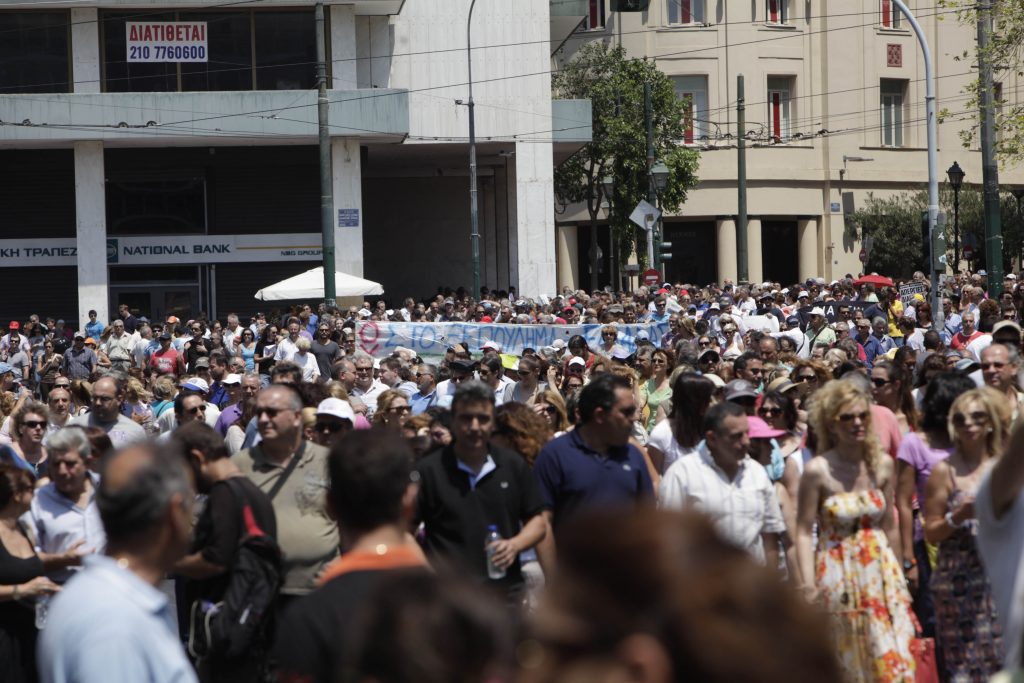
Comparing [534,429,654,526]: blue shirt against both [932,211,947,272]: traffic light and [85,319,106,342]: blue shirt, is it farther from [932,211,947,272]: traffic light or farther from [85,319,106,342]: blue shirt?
[85,319,106,342]: blue shirt

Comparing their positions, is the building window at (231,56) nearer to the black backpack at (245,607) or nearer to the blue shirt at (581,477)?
the blue shirt at (581,477)

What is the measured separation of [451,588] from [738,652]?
0.54m

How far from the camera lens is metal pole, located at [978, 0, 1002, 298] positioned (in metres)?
25.0

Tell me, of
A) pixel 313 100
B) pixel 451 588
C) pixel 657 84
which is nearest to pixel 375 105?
pixel 313 100

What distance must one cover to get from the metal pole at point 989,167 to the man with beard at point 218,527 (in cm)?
2070

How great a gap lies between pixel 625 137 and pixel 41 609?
51.2 meters

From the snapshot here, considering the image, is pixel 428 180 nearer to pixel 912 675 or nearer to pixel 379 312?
pixel 379 312

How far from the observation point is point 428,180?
55.2 m

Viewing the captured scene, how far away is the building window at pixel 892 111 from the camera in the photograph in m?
65.0

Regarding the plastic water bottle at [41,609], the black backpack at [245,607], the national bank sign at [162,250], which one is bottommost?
the plastic water bottle at [41,609]

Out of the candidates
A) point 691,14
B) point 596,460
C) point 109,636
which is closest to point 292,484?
point 596,460

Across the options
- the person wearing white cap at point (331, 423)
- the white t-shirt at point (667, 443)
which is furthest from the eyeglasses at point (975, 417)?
the person wearing white cap at point (331, 423)

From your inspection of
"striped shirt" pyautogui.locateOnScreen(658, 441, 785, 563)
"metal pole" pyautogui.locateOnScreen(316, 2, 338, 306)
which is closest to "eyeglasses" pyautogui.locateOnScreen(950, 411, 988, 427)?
"striped shirt" pyautogui.locateOnScreen(658, 441, 785, 563)

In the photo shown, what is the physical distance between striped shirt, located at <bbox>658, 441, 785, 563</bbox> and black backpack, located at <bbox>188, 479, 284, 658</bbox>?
1.98m
